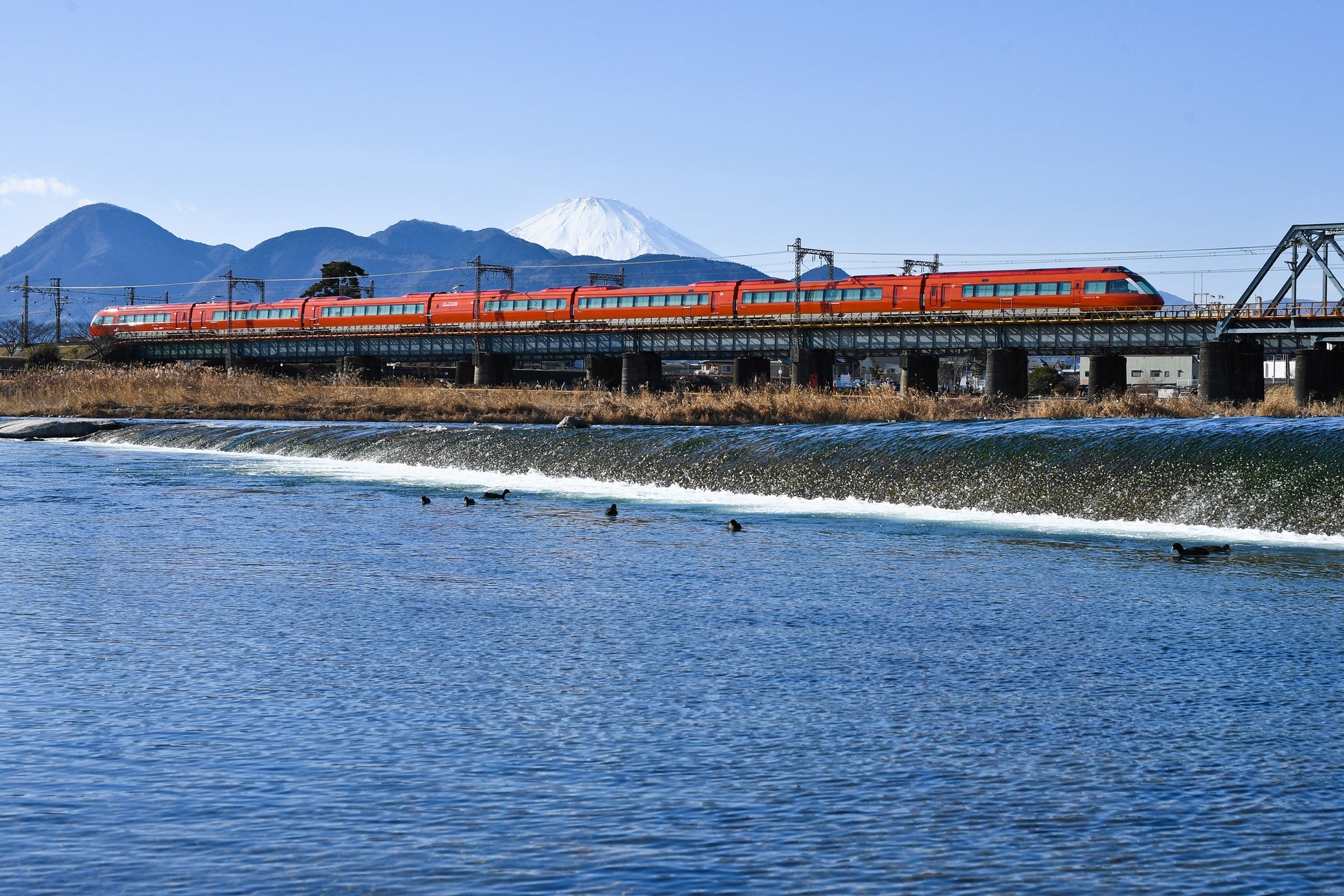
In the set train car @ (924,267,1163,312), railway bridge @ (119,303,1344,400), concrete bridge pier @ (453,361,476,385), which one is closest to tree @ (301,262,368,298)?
concrete bridge pier @ (453,361,476,385)

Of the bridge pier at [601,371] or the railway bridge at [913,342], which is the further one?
the bridge pier at [601,371]

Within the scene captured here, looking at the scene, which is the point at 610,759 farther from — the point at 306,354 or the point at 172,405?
the point at 306,354

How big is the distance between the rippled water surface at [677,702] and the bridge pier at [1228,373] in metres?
48.5

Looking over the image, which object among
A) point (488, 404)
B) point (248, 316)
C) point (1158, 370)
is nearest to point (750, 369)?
point (488, 404)

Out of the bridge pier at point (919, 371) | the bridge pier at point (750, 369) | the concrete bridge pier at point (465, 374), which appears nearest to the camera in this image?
the bridge pier at point (919, 371)

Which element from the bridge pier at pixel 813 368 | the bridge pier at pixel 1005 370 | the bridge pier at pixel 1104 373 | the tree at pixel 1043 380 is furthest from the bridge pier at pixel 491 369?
the tree at pixel 1043 380

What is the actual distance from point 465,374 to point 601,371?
13314 mm

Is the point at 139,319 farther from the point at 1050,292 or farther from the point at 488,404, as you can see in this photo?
the point at 1050,292

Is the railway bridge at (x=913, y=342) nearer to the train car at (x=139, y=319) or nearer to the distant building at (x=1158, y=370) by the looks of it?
the train car at (x=139, y=319)

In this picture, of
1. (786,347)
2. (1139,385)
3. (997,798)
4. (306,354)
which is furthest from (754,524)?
(1139,385)

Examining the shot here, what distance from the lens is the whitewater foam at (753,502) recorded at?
73.3 feet

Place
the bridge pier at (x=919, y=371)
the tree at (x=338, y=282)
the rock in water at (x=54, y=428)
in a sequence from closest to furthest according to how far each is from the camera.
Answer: the rock in water at (x=54, y=428) < the bridge pier at (x=919, y=371) < the tree at (x=338, y=282)

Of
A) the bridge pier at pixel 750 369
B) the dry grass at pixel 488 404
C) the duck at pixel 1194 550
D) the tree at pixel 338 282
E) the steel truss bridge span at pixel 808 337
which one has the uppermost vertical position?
the tree at pixel 338 282

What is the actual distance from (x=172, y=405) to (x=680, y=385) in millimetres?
40819
